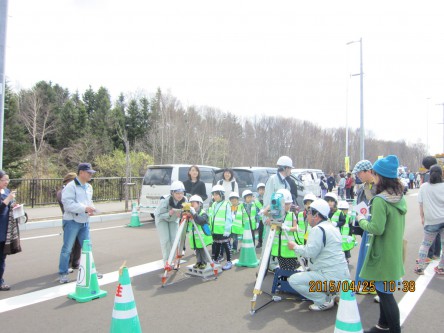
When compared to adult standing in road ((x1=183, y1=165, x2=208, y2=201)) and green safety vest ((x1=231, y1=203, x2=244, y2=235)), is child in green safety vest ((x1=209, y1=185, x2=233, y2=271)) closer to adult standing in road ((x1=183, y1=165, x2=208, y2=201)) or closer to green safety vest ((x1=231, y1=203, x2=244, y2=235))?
green safety vest ((x1=231, y1=203, x2=244, y2=235))

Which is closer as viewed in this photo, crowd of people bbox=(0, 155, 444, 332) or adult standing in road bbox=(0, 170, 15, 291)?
crowd of people bbox=(0, 155, 444, 332)

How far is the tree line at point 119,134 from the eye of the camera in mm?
27328

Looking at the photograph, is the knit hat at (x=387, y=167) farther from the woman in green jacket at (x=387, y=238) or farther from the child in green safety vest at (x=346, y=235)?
the child in green safety vest at (x=346, y=235)

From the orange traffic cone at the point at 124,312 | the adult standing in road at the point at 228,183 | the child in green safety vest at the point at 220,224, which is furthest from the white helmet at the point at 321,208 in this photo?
the adult standing in road at the point at 228,183

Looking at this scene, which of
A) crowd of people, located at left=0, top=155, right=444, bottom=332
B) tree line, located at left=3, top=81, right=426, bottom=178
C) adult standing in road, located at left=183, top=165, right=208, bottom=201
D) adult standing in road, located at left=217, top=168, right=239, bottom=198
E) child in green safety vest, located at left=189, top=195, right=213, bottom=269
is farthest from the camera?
tree line, located at left=3, top=81, right=426, bottom=178

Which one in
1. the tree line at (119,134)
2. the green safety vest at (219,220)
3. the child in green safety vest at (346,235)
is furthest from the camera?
the tree line at (119,134)

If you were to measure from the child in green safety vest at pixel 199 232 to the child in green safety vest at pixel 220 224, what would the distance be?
0.65 ft

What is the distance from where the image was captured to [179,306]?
4.82 metres

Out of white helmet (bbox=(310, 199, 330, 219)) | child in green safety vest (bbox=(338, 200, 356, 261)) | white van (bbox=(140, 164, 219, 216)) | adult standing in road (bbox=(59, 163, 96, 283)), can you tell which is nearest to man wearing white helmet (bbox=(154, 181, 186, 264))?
adult standing in road (bbox=(59, 163, 96, 283))

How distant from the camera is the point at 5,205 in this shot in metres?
5.48

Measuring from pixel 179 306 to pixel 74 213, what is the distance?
8.26 ft

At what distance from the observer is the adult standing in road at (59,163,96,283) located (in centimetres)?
583

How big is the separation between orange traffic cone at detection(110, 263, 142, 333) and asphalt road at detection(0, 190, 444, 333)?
0.61 metres

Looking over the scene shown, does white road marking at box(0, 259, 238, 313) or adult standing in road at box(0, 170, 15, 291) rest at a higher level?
adult standing in road at box(0, 170, 15, 291)
